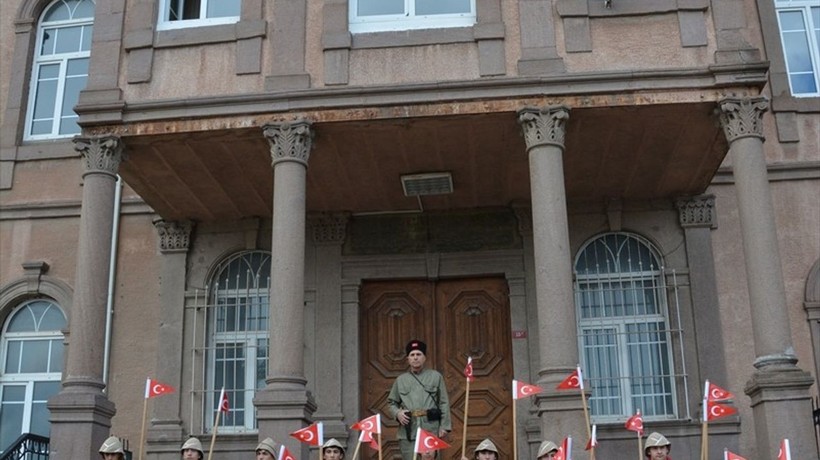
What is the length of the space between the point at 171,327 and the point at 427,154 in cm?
447

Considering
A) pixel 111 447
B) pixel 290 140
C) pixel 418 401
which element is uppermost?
pixel 290 140

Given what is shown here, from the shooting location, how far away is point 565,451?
867 cm

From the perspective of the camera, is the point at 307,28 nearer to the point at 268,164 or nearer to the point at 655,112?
the point at 268,164

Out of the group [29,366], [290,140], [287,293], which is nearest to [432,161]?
[290,140]

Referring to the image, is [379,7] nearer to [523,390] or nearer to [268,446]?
[523,390]

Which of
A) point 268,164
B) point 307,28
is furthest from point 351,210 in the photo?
Result: point 307,28

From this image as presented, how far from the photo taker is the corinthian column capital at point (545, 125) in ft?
34.6

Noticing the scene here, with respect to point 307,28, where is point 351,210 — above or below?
below

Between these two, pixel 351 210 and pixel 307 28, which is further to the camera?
pixel 351 210

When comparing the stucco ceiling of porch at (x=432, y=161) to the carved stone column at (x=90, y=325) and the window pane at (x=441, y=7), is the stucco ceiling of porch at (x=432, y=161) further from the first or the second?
the window pane at (x=441, y=7)

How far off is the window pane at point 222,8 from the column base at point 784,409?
7.26 m

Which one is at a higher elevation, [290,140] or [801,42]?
[801,42]

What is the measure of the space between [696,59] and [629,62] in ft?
2.35

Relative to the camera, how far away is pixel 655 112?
10859 mm
